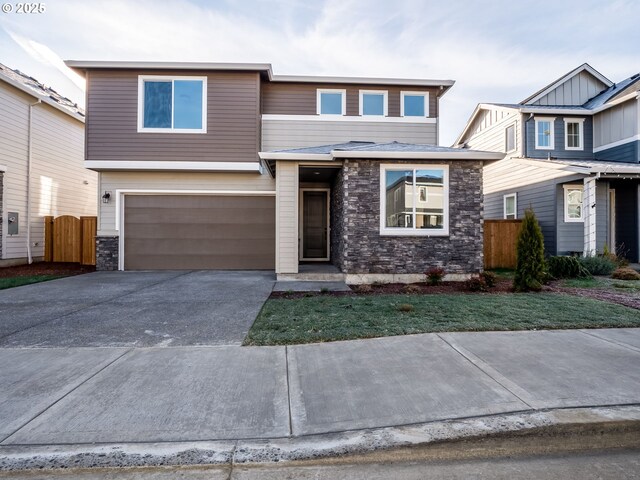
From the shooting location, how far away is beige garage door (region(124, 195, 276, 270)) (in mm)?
12078

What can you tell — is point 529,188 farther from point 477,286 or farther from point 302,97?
point 302,97

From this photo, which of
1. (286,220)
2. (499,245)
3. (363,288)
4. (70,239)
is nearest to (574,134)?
(499,245)

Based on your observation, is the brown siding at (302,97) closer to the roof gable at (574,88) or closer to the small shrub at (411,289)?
the roof gable at (574,88)

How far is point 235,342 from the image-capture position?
4492mm

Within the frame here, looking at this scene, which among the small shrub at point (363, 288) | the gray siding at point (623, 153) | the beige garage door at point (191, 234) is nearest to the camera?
the small shrub at point (363, 288)

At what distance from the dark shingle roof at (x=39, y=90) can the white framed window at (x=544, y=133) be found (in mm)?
18629

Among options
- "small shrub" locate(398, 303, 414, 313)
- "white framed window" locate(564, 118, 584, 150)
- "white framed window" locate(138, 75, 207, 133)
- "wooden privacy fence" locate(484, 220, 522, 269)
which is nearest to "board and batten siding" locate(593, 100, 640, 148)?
"white framed window" locate(564, 118, 584, 150)

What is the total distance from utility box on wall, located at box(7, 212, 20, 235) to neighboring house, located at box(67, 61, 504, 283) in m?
3.25

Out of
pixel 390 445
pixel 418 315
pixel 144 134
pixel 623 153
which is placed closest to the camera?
pixel 390 445

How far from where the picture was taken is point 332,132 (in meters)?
12.7

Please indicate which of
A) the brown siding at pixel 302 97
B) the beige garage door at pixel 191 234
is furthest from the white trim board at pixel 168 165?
the brown siding at pixel 302 97

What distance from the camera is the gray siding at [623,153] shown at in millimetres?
13536

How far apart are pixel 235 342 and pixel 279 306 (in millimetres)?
1925

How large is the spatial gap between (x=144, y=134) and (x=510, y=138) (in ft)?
46.9
